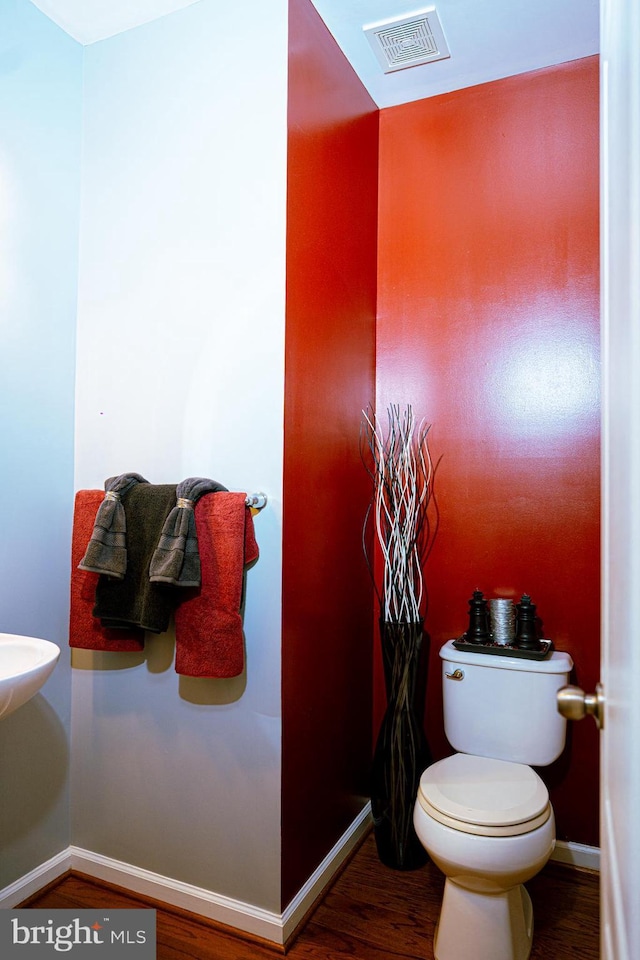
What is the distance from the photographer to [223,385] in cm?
190

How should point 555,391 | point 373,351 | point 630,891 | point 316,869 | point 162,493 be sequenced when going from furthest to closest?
point 373,351
point 555,391
point 316,869
point 162,493
point 630,891

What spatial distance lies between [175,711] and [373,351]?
1.47 meters

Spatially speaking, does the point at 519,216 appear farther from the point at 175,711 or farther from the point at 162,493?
the point at 175,711

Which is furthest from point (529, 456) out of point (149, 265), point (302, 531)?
point (149, 265)

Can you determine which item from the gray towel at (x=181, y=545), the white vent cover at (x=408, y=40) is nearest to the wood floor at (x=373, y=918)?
the gray towel at (x=181, y=545)

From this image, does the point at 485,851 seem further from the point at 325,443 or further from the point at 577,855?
the point at 325,443

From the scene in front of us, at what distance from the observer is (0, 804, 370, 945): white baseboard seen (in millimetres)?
1800

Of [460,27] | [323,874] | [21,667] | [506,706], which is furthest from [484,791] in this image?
[460,27]

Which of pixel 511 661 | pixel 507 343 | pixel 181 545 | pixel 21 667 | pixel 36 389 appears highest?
pixel 507 343

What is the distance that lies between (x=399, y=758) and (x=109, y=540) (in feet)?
3.91

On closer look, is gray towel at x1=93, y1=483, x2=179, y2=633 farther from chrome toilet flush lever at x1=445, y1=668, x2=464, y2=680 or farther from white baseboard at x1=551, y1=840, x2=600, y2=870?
white baseboard at x1=551, y1=840, x2=600, y2=870

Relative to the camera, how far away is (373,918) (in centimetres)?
188

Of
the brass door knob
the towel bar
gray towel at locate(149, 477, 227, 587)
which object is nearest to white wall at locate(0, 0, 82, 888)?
gray towel at locate(149, 477, 227, 587)

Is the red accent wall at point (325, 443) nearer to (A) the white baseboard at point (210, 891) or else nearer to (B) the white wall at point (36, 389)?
(A) the white baseboard at point (210, 891)
